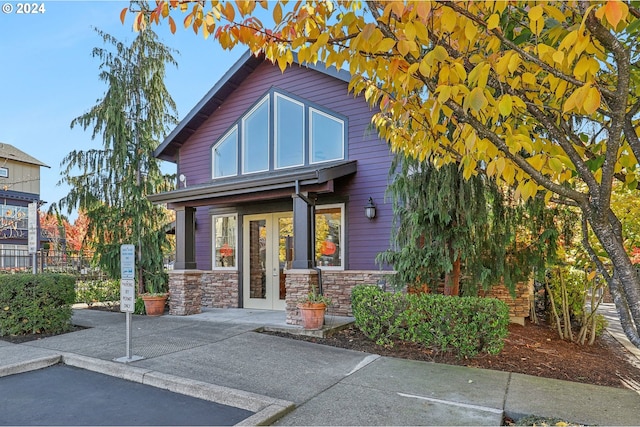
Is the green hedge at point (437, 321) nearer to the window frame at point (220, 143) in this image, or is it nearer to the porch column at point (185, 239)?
the porch column at point (185, 239)

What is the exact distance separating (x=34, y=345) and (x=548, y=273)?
31.8 ft

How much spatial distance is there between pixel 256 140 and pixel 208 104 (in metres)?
1.71

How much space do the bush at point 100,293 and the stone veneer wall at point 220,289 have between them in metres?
2.91

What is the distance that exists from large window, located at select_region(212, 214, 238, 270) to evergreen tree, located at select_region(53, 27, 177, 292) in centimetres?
143

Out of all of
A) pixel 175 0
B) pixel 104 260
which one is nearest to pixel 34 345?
pixel 104 260

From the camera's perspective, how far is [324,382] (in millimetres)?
4832

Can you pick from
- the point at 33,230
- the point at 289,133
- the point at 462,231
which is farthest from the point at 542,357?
the point at 33,230

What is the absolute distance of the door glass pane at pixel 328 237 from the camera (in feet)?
30.3

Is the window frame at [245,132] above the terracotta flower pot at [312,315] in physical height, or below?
above

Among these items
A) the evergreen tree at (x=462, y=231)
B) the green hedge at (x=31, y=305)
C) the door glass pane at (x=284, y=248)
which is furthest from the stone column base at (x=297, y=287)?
the green hedge at (x=31, y=305)

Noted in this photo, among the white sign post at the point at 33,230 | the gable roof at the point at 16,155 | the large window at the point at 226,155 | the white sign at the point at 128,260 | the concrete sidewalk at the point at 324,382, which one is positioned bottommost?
the concrete sidewalk at the point at 324,382

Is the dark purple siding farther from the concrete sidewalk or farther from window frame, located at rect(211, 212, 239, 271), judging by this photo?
the concrete sidewalk

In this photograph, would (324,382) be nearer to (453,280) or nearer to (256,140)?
(453,280)

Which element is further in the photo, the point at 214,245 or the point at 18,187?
the point at 18,187
